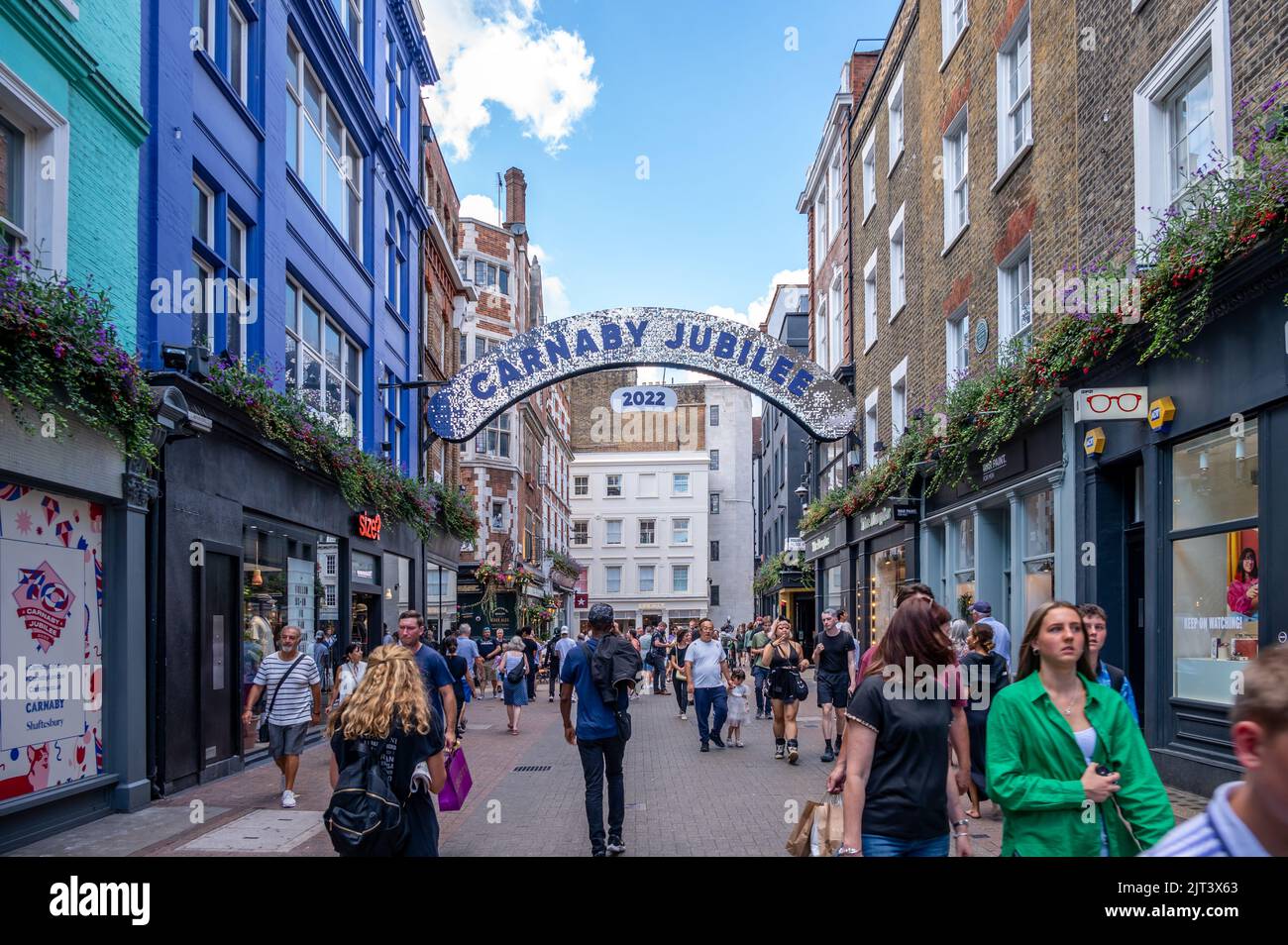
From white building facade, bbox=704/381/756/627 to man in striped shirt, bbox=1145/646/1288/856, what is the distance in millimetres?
66707

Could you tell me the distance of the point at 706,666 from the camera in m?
14.8

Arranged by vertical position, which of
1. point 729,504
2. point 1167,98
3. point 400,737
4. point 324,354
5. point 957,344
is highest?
point 1167,98

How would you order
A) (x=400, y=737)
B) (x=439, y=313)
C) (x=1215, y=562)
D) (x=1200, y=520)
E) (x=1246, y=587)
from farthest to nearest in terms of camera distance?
(x=439, y=313) → (x=1200, y=520) → (x=1215, y=562) → (x=1246, y=587) → (x=400, y=737)

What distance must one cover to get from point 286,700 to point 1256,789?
955cm

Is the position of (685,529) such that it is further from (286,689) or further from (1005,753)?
(1005,753)

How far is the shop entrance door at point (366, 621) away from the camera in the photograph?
768 inches

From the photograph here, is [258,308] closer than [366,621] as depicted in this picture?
Yes

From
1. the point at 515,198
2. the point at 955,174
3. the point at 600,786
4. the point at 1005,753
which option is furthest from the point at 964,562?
the point at 515,198

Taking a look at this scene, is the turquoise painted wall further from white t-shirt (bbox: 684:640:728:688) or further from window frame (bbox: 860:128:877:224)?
window frame (bbox: 860:128:877:224)

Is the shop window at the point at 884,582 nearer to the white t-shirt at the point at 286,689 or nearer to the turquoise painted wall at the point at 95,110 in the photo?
the white t-shirt at the point at 286,689

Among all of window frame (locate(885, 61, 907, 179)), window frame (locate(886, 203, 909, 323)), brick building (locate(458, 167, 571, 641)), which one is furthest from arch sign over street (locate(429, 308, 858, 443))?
brick building (locate(458, 167, 571, 641))

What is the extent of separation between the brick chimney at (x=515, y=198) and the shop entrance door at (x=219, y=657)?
36401 millimetres

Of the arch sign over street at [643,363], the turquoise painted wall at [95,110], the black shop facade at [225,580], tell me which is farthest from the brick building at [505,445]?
the turquoise painted wall at [95,110]
